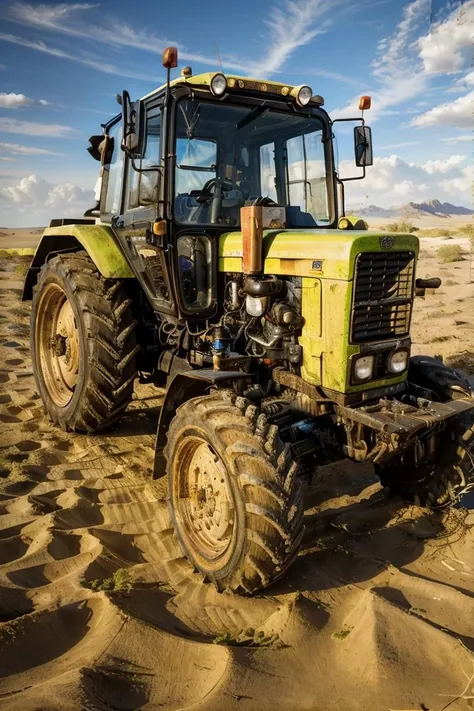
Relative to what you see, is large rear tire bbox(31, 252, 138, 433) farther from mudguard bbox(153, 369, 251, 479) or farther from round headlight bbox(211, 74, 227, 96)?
round headlight bbox(211, 74, 227, 96)

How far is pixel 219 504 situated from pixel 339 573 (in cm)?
82

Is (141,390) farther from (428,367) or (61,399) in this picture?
(428,367)

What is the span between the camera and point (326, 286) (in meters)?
3.27

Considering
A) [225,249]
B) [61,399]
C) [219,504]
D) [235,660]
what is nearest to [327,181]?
[225,249]

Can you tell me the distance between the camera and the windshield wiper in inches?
A: 163

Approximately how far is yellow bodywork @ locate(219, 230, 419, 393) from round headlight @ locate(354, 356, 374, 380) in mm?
62

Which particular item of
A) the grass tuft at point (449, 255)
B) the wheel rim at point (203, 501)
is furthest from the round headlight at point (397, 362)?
the grass tuft at point (449, 255)

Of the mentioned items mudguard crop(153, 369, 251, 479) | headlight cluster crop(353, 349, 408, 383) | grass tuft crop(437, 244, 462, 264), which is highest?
grass tuft crop(437, 244, 462, 264)

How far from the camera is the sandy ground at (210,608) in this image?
2.16 meters

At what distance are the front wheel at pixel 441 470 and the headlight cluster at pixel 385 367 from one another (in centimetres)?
54

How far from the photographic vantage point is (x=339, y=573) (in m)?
3.15

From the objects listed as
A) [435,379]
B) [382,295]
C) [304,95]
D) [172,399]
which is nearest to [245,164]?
[304,95]

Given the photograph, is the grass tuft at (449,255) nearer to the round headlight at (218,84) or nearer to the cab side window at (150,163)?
the cab side window at (150,163)

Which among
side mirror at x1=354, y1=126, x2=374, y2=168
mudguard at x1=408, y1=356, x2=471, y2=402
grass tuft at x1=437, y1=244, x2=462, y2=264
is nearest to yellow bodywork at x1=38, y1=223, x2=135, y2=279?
side mirror at x1=354, y1=126, x2=374, y2=168
